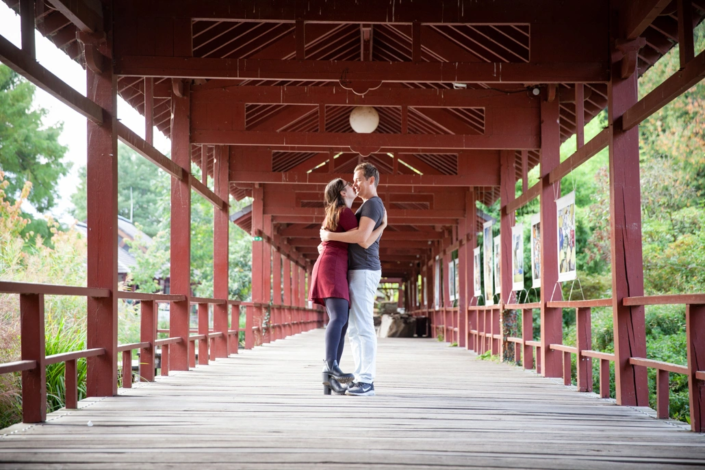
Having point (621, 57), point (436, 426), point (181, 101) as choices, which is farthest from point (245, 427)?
point (181, 101)

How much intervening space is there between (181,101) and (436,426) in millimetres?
5803

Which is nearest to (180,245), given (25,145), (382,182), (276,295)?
(382,182)

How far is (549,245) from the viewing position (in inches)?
317

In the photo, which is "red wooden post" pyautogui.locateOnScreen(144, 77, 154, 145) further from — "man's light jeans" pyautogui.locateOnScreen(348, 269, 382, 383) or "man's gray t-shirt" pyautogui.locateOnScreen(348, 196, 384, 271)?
"man's light jeans" pyautogui.locateOnScreen(348, 269, 382, 383)

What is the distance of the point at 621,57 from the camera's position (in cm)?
599

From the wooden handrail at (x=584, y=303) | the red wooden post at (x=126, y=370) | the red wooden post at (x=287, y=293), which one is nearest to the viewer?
the wooden handrail at (x=584, y=303)

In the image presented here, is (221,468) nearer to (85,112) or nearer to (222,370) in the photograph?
(85,112)

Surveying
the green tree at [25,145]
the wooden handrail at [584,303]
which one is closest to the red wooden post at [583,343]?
the wooden handrail at [584,303]

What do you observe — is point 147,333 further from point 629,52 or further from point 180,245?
point 629,52

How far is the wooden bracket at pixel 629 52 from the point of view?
5.75 meters

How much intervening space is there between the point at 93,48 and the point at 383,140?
4145mm

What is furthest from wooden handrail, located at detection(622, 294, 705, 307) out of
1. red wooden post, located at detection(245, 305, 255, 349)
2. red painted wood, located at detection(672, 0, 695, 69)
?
red wooden post, located at detection(245, 305, 255, 349)

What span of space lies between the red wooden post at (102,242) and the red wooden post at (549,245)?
4.10 metres

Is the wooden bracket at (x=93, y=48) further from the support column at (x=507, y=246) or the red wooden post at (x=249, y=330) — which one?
the red wooden post at (x=249, y=330)
